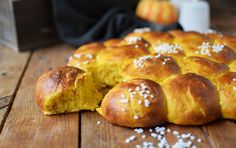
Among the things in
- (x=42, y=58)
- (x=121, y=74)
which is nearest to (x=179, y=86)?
(x=121, y=74)

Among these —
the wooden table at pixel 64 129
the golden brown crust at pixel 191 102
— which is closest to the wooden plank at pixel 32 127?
the wooden table at pixel 64 129

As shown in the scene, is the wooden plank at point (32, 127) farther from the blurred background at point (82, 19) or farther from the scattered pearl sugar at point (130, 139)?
the blurred background at point (82, 19)

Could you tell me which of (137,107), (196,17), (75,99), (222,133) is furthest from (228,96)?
(196,17)

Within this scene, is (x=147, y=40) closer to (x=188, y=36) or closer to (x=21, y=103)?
(x=188, y=36)

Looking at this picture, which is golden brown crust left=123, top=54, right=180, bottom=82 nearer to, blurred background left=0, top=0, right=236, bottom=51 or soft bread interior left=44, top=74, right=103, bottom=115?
soft bread interior left=44, top=74, right=103, bottom=115

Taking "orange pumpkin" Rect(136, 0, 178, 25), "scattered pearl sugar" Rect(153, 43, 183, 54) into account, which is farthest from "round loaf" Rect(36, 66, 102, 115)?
"orange pumpkin" Rect(136, 0, 178, 25)

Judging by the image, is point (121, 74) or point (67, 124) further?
point (121, 74)
